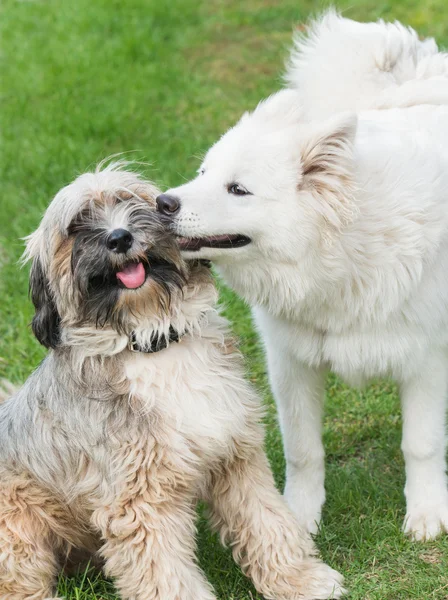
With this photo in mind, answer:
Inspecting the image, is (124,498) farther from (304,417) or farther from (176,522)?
(304,417)

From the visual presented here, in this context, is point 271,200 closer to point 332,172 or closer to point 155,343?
point 332,172

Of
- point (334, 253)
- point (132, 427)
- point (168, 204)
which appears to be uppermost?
point (168, 204)

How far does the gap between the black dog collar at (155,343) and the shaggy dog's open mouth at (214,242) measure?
30 cm

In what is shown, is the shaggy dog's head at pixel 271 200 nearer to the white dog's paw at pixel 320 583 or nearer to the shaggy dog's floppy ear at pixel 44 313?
the shaggy dog's floppy ear at pixel 44 313

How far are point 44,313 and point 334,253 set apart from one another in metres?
1.09

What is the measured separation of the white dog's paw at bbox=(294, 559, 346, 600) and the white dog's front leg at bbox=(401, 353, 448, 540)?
1.70 feet

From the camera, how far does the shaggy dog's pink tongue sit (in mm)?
3266

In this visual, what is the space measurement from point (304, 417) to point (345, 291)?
0.75 m

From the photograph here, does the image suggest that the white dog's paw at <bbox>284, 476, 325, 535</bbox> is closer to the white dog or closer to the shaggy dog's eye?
the white dog

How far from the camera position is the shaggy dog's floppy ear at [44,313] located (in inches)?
136

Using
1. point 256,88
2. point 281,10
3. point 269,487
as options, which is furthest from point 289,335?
point 281,10

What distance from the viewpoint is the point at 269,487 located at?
11.9ft

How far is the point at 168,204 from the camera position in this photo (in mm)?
3350

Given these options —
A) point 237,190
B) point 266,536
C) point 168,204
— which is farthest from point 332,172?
point 266,536
